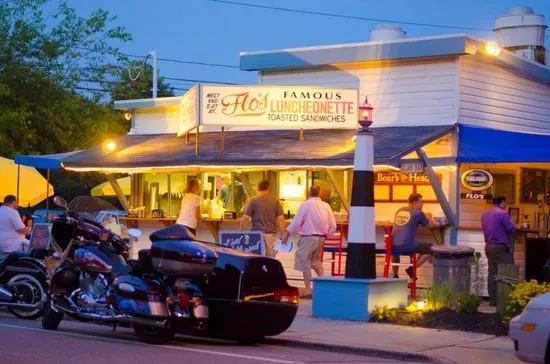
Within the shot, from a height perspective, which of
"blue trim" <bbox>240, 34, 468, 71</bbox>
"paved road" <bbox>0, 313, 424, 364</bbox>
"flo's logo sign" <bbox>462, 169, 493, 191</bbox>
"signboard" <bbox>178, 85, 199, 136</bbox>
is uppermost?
"blue trim" <bbox>240, 34, 468, 71</bbox>

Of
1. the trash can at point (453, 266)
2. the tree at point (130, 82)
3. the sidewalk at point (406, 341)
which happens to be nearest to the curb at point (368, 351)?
the sidewalk at point (406, 341)

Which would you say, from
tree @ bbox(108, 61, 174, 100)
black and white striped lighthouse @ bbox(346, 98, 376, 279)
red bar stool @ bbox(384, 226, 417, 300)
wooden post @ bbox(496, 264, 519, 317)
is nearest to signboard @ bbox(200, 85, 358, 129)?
red bar stool @ bbox(384, 226, 417, 300)

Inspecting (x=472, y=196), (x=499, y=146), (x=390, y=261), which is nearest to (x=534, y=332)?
(x=390, y=261)

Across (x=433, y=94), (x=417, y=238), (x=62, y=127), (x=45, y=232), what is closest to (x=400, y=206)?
(x=417, y=238)

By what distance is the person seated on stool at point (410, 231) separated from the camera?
17.6m

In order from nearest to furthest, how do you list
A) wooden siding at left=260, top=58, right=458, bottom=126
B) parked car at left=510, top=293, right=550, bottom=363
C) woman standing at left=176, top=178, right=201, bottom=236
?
parked car at left=510, top=293, right=550, bottom=363 → wooden siding at left=260, top=58, right=458, bottom=126 → woman standing at left=176, top=178, right=201, bottom=236

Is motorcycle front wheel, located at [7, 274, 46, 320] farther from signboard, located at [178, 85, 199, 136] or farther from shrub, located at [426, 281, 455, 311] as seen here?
signboard, located at [178, 85, 199, 136]

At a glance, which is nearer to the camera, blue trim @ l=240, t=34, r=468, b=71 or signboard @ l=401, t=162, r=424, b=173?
signboard @ l=401, t=162, r=424, b=173

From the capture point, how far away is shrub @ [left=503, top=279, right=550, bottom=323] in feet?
42.1

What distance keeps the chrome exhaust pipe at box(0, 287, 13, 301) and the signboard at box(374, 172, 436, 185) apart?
7923 millimetres

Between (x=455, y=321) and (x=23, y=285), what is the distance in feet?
19.9

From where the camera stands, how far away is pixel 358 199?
15211mm

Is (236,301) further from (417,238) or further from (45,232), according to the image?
(417,238)

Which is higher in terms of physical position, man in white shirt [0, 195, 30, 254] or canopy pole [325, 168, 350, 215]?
canopy pole [325, 168, 350, 215]
